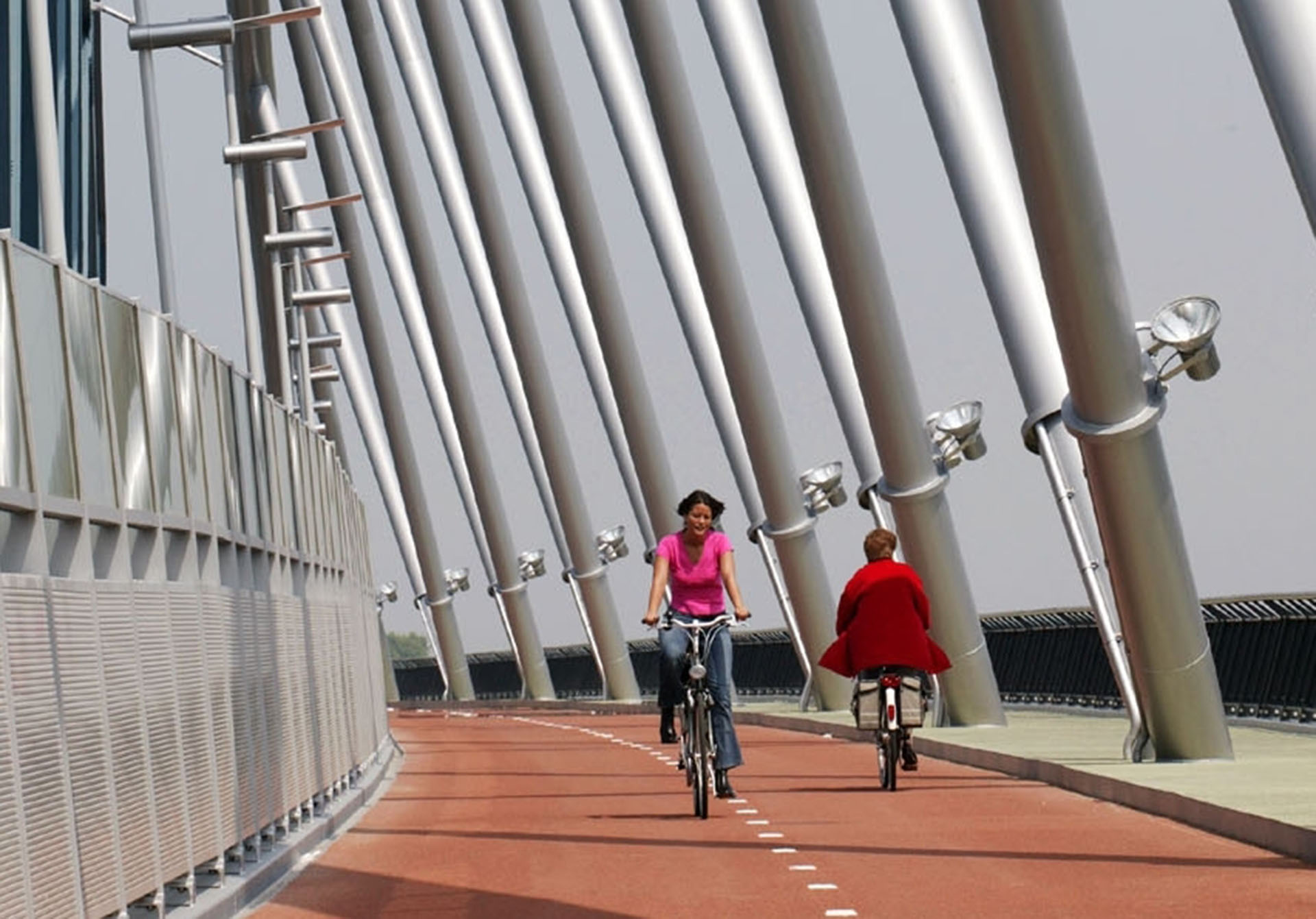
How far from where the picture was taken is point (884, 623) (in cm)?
2025

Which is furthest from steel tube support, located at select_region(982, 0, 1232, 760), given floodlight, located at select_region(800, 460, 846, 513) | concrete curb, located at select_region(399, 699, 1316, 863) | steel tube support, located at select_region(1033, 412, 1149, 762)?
floodlight, located at select_region(800, 460, 846, 513)

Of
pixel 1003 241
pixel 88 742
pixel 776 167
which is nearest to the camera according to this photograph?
pixel 88 742

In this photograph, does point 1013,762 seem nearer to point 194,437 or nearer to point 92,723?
point 194,437

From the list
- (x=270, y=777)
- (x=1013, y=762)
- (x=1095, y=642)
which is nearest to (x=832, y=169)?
(x=1013, y=762)

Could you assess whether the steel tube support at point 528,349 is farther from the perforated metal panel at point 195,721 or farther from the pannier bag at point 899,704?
the perforated metal panel at point 195,721

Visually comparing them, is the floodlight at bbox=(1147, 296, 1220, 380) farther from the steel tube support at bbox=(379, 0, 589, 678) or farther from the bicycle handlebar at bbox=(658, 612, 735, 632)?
the steel tube support at bbox=(379, 0, 589, 678)

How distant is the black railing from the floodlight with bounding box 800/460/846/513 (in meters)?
3.28

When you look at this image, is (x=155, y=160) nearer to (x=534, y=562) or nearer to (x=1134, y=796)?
(x=1134, y=796)

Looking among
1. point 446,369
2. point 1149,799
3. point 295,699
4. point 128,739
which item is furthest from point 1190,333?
point 446,369

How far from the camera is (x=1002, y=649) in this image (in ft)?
136

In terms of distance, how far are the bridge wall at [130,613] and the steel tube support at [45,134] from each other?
1.28 m

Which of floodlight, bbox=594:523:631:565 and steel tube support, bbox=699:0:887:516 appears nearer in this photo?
steel tube support, bbox=699:0:887:516

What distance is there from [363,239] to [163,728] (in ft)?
158

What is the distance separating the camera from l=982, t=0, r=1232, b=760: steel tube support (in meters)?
18.9
